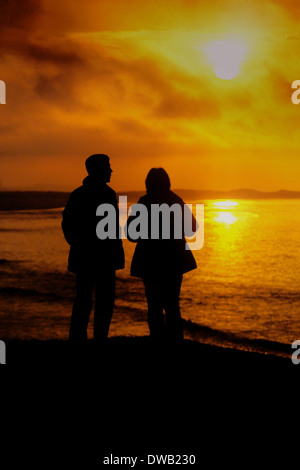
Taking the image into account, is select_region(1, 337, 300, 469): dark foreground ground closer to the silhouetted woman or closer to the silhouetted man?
the silhouetted man

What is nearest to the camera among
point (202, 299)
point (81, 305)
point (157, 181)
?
point (81, 305)

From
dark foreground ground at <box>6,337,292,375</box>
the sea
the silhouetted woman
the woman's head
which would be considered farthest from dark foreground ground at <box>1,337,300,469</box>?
the sea

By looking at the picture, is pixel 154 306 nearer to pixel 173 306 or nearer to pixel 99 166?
pixel 173 306

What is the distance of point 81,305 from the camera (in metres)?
5.77

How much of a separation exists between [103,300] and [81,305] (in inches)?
10.2

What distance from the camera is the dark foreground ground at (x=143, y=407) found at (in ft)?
13.1

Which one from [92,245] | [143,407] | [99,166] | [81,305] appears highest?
[99,166]

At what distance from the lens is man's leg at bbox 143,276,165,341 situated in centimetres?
602

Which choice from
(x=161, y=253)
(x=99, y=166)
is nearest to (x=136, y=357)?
(x=161, y=253)

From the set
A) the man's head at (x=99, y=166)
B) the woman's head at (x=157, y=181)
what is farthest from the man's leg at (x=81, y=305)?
the woman's head at (x=157, y=181)

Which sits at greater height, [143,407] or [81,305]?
[81,305]

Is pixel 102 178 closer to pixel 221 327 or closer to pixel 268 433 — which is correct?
pixel 268 433
